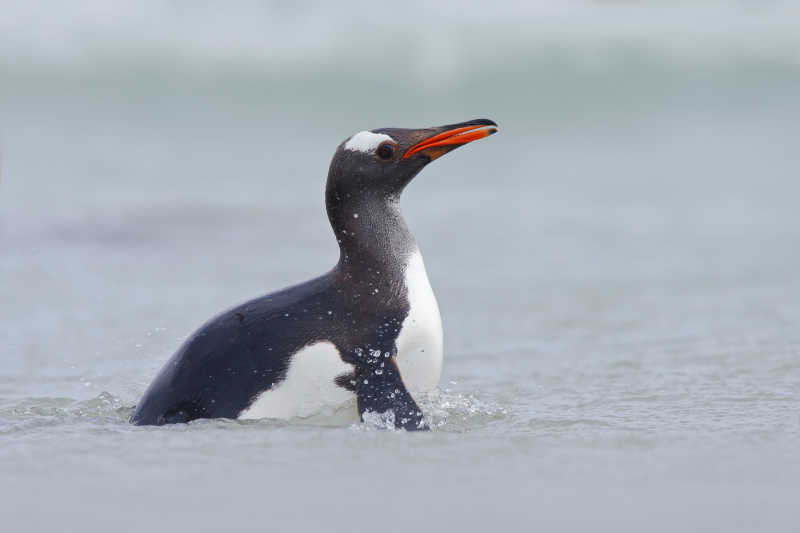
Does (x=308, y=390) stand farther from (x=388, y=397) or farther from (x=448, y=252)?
(x=448, y=252)

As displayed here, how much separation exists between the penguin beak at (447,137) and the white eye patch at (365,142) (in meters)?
0.12

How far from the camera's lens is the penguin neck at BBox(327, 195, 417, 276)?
4.89 m

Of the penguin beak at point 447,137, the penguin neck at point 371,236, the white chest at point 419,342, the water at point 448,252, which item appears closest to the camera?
the water at point 448,252

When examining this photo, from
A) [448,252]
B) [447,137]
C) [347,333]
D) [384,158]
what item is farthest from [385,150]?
[448,252]

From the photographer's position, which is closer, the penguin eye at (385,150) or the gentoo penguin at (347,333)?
the gentoo penguin at (347,333)

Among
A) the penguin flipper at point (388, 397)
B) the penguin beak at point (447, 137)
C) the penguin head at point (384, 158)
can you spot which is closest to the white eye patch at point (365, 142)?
the penguin head at point (384, 158)

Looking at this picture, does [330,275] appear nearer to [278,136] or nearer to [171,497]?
[171,497]

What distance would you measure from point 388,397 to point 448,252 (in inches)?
278

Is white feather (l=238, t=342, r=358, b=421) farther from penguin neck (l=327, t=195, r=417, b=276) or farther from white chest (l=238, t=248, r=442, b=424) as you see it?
penguin neck (l=327, t=195, r=417, b=276)

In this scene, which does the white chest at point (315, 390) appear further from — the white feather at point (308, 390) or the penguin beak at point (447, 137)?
the penguin beak at point (447, 137)

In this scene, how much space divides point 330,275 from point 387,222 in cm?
30

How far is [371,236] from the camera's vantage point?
16.2 ft

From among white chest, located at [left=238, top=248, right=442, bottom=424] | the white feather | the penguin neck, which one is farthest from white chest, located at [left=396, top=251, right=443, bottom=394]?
the white feather

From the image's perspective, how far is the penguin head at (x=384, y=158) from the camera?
4.95 metres
